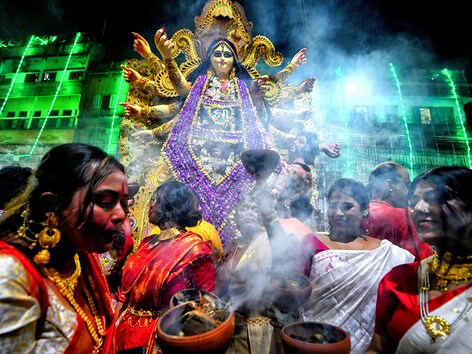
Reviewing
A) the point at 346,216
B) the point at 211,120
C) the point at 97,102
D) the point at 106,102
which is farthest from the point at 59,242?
the point at 97,102

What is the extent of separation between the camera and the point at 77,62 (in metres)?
27.2

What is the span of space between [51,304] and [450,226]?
2183 mm

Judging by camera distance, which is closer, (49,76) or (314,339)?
(314,339)

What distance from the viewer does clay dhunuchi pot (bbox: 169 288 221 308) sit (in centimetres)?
158

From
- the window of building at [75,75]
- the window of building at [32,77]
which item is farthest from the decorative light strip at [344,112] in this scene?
the window of building at [32,77]

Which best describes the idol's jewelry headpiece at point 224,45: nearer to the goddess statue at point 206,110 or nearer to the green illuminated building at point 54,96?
the goddess statue at point 206,110

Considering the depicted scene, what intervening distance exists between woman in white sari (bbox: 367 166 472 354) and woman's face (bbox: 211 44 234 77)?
585 cm

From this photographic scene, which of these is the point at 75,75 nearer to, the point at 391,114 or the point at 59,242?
the point at 391,114

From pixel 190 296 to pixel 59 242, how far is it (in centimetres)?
79

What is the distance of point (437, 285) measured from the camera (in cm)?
165

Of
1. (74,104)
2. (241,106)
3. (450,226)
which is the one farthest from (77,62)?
(450,226)

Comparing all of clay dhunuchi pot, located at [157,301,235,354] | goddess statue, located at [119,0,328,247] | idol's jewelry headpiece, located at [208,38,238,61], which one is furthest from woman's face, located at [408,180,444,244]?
idol's jewelry headpiece, located at [208,38,238,61]

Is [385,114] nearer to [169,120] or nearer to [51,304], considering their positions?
[169,120]

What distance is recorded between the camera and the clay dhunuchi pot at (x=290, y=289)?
5.97ft
